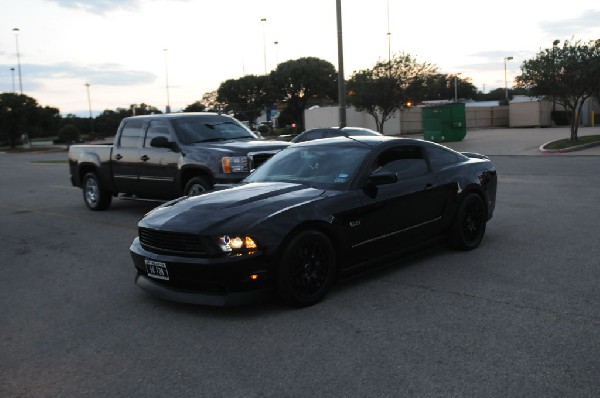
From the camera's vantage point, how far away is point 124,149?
38.1 feet

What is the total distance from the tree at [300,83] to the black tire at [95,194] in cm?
6676

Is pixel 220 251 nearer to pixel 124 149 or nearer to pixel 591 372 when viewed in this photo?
pixel 591 372

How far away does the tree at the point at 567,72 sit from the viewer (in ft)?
81.8

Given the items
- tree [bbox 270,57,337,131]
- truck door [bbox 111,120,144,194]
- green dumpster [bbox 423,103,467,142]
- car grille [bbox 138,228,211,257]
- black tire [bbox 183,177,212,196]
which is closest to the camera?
car grille [bbox 138,228,211,257]

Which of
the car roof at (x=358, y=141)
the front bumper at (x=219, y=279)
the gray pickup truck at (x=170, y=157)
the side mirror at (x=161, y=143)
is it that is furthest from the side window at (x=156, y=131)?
the front bumper at (x=219, y=279)

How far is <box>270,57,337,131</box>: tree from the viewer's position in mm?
79375

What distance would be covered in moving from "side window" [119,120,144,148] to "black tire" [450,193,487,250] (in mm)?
6839

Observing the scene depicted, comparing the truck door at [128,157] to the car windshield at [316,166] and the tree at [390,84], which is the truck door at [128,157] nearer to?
the car windshield at [316,166]

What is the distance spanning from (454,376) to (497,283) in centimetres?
223

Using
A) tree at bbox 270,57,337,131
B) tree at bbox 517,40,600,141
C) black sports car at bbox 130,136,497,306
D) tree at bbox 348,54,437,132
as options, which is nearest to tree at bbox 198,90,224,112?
tree at bbox 270,57,337,131

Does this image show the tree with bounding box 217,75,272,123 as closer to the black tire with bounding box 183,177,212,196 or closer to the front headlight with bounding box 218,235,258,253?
the black tire with bounding box 183,177,212,196

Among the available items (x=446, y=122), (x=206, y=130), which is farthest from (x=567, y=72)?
(x=206, y=130)

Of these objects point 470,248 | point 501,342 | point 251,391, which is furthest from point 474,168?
point 251,391

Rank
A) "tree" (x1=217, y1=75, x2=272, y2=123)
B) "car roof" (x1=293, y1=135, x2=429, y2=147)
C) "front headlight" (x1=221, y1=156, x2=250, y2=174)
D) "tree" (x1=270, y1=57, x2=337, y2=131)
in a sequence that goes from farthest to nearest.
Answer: "tree" (x1=217, y1=75, x2=272, y2=123) < "tree" (x1=270, y1=57, x2=337, y2=131) < "front headlight" (x1=221, y1=156, x2=250, y2=174) < "car roof" (x1=293, y1=135, x2=429, y2=147)
